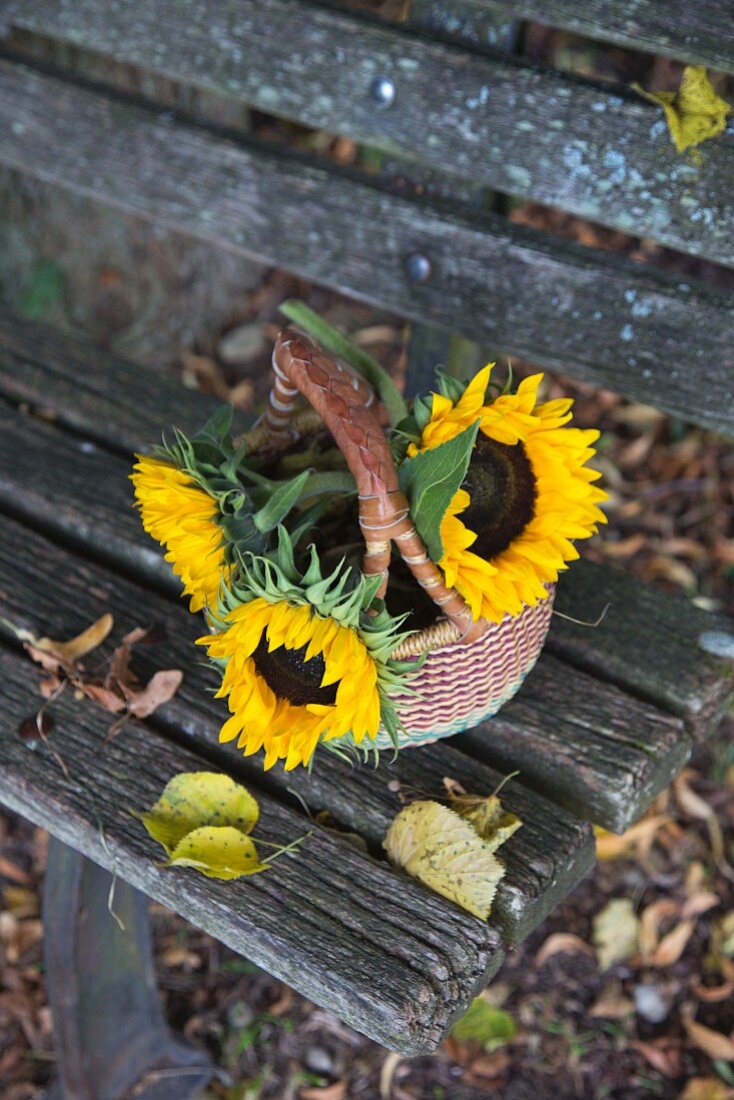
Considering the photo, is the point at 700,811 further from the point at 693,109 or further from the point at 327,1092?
the point at 693,109

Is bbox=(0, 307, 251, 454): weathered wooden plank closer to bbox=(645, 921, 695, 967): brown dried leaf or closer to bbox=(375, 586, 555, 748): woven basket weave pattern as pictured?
bbox=(375, 586, 555, 748): woven basket weave pattern

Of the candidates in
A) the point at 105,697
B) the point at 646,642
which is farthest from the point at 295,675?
the point at 646,642

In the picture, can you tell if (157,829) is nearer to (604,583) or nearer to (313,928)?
(313,928)

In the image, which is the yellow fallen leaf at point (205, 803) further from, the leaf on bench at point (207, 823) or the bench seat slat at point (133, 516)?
the bench seat slat at point (133, 516)

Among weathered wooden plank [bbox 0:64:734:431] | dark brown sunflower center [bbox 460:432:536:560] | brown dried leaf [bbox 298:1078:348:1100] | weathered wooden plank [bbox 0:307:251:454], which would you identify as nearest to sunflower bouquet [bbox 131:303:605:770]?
dark brown sunflower center [bbox 460:432:536:560]

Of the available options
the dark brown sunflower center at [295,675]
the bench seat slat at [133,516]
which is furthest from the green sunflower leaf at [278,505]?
the bench seat slat at [133,516]
